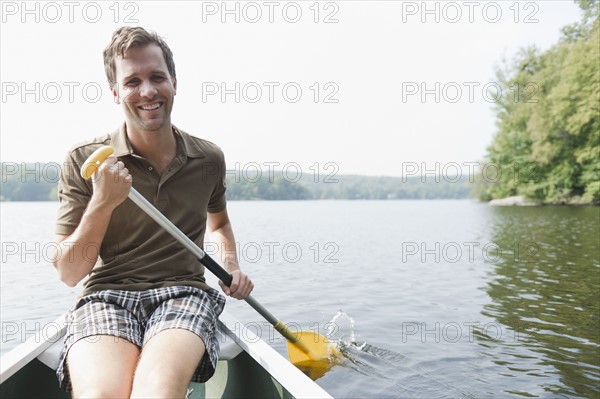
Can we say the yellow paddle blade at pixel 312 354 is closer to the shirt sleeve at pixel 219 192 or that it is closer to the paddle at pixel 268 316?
the paddle at pixel 268 316

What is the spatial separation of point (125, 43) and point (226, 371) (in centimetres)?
178

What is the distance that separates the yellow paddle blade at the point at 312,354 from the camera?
14.8 ft

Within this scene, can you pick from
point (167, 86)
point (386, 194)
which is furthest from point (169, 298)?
point (386, 194)

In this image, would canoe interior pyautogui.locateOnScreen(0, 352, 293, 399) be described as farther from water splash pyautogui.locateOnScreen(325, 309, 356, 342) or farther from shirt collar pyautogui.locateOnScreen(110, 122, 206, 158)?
water splash pyautogui.locateOnScreen(325, 309, 356, 342)

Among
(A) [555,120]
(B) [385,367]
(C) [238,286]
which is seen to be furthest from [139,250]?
(A) [555,120]

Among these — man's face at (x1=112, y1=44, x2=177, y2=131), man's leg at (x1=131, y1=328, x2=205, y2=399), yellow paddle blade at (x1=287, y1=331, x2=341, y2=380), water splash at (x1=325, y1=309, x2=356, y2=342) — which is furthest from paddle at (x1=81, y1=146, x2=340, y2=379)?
water splash at (x1=325, y1=309, x2=356, y2=342)

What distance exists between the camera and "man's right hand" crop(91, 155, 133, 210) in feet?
6.83

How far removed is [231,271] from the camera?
2.84 m

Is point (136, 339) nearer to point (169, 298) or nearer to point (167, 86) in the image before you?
point (169, 298)

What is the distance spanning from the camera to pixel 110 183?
2.09m

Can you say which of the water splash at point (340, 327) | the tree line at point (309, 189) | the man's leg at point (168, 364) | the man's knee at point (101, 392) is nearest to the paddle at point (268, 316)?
the man's leg at point (168, 364)

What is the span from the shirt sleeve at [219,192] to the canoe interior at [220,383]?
2.61 feet

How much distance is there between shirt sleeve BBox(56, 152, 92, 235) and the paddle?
23cm

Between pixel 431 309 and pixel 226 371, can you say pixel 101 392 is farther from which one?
pixel 431 309
